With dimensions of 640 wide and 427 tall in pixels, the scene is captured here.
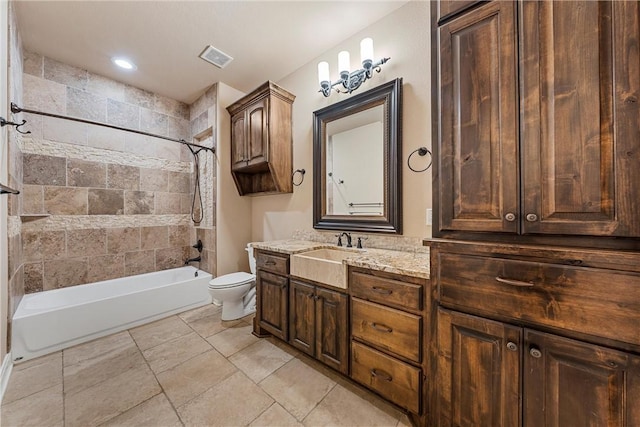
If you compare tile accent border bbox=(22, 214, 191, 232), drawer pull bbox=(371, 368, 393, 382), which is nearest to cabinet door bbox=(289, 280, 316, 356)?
drawer pull bbox=(371, 368, 393, 382)

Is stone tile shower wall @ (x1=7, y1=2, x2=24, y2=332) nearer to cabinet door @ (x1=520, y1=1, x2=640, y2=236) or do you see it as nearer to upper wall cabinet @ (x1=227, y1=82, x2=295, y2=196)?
upper wall cabinet @ (x1=227, y1=82, x2=295, y2=196)

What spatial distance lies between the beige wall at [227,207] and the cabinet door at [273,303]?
108cm

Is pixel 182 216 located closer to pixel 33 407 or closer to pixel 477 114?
pixel 33 407

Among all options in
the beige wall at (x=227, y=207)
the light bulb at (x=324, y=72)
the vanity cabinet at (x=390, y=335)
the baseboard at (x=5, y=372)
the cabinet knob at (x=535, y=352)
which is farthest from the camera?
the beige wall at (x=227, y=207)

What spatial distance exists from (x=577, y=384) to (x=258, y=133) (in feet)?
9.01

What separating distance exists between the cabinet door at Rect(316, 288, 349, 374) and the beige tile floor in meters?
0.16

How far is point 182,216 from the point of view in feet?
11.0

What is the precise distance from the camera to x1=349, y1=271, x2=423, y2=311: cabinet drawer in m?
1.21

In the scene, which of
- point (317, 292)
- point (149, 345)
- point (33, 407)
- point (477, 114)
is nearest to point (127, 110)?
point (149, 345)

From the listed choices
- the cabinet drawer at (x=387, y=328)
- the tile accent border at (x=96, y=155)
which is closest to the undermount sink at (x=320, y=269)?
the cabinet drawer at (x=387, y=328)

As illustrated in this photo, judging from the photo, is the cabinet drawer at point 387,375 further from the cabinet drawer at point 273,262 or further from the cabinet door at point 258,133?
the cabinet door at point 258,133

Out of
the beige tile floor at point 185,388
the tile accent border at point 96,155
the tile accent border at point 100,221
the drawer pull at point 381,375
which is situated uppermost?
the tile accent border at point 96,155

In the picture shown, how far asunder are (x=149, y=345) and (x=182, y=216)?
70.4 inches

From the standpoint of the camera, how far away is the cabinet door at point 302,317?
5.51ft
